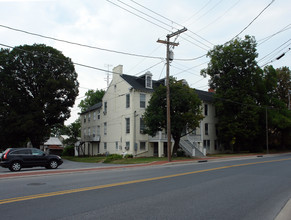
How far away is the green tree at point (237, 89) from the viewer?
38531 mm

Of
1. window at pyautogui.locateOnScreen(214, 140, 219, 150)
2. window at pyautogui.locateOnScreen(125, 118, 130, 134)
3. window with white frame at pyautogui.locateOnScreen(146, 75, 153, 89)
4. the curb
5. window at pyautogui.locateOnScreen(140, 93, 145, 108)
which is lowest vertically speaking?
the curb

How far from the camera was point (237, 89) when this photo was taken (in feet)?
130

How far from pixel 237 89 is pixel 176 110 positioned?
51.5ft

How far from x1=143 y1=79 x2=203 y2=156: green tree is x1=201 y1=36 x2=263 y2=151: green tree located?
42.2 feet

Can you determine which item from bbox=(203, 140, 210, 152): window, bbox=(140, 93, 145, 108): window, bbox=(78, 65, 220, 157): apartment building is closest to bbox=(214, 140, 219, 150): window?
bbox=(78, 65, 220, 157): apartment building

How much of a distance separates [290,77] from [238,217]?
5245 cm

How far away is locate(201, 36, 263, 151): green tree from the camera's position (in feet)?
126

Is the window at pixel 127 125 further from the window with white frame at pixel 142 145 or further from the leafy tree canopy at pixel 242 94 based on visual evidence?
the leafy tree canopy at pixel 242 94

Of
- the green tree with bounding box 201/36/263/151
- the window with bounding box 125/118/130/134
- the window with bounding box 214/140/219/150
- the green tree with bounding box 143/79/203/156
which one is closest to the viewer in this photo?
the green tree with bounding box 143/79/203/156

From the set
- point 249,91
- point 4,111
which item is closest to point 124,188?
point 4,111

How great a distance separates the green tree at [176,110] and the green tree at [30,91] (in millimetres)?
14416

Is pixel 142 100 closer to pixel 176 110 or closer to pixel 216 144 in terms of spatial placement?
pixel 176 110

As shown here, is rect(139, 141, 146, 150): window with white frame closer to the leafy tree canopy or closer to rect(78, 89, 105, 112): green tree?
the leafy tree canopy

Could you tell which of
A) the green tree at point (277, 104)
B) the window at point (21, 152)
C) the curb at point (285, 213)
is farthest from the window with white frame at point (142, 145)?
the curb at point (285, 213)
